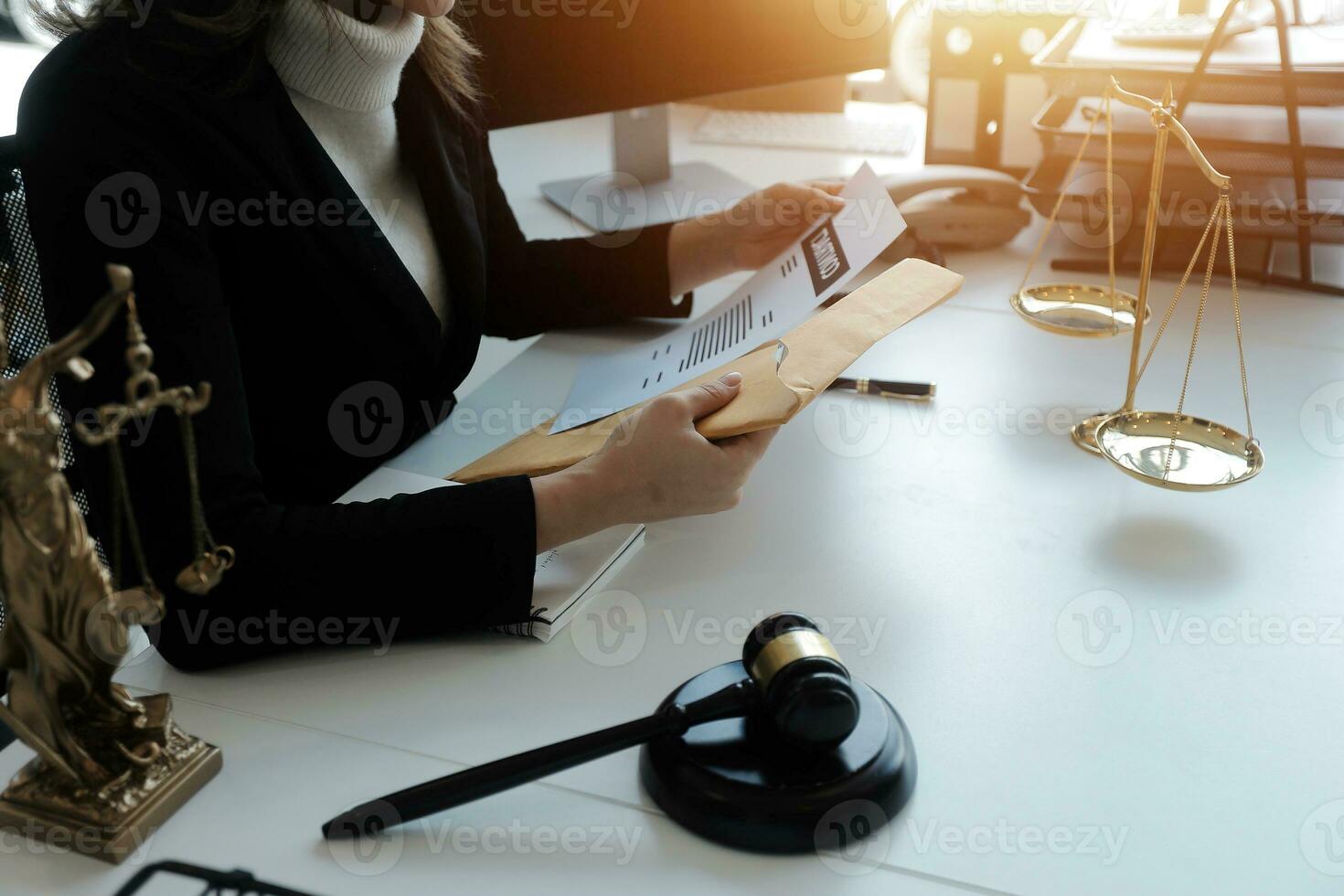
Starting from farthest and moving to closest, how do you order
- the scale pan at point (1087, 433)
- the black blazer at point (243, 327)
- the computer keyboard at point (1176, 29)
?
the computer keyboard at point (1176, 29) → the scale pan at point (1087, 433) → the black blazer at point (243, 327)

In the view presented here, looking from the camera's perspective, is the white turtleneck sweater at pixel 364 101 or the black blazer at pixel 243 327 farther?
the white turtleneck sweater at pixel 364 101

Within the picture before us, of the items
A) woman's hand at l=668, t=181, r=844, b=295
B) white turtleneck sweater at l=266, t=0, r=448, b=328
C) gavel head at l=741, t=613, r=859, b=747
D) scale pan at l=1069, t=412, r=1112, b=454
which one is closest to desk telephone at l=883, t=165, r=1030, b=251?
woman's hand at l=668, t=181, r=844, b=295

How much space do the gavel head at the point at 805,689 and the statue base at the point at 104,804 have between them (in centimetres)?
31

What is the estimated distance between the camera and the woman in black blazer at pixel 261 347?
698 mm

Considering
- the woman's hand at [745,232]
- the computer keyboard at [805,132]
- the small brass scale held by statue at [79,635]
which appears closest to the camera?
the small brass scale held by statue at [79,635]

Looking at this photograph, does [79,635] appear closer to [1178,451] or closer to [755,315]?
[755,315]

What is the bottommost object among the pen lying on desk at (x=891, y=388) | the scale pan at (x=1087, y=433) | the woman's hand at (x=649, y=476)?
the scale pan at (x=1087, y=433)

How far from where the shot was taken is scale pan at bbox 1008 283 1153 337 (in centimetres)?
101

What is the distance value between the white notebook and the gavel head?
18cm

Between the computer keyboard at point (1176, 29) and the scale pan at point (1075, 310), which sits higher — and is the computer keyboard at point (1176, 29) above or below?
above

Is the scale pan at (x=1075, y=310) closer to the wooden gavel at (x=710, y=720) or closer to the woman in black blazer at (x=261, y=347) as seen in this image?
the woman in black blazer at (x=261, y=347)

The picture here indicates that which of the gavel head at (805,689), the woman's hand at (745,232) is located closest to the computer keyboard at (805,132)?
the woman's hand at (745,232)

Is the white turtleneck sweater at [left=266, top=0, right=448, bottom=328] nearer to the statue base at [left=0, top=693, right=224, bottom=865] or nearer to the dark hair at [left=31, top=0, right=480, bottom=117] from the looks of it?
the dark hair at [left=31, top=0, right=480, bottom=117]

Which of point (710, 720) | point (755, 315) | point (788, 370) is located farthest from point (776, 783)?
point (755, 315)
